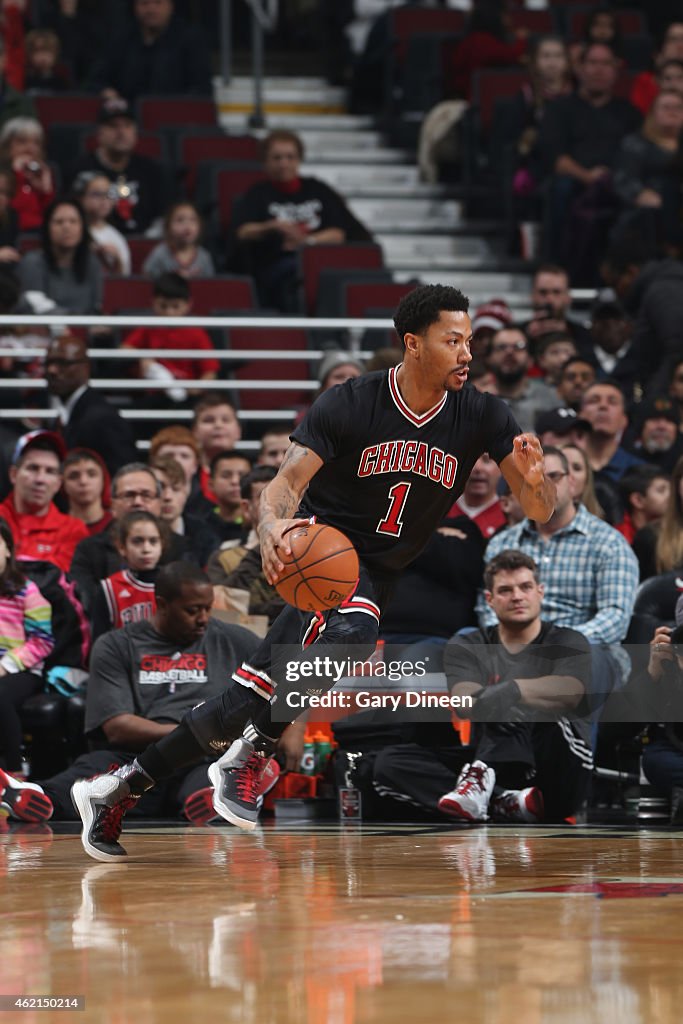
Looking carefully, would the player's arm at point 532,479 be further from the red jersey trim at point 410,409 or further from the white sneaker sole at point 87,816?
the white sneaker sole at point 87,816

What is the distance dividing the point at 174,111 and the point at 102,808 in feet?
33.5

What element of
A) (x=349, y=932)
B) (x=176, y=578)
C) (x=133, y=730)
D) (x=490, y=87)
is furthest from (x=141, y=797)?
(x=490, y=87)

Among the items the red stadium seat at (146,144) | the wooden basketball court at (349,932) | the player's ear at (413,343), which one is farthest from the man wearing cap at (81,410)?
the player's ear at (413,343)

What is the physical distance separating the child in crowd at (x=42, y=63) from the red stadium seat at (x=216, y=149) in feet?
5.20

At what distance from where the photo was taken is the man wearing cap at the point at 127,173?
1307 cm

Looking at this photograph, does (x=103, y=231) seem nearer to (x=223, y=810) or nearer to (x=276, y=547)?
(x=223, y=810)

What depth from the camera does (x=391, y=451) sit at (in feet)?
18.6

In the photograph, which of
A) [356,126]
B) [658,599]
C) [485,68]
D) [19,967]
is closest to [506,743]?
[658,599]

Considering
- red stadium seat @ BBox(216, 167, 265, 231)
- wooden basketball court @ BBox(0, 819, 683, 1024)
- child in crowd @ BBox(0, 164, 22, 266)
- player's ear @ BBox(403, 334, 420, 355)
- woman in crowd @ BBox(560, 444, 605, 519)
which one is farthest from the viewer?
red stadium seat @ BBox(216, 167, 265, 231)

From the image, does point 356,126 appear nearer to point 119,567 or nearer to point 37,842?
point 119,567

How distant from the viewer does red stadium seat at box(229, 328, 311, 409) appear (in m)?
11.7

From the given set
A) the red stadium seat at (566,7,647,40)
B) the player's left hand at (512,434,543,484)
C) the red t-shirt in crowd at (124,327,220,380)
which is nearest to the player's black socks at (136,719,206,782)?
the player's left hand at (512,434,543,484)

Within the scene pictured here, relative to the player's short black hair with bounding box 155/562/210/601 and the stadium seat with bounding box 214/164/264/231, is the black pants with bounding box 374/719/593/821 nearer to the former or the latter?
the player's short black hair with bounding box 155/562/210/601

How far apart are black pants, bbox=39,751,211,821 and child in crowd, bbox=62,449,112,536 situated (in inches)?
68.8
